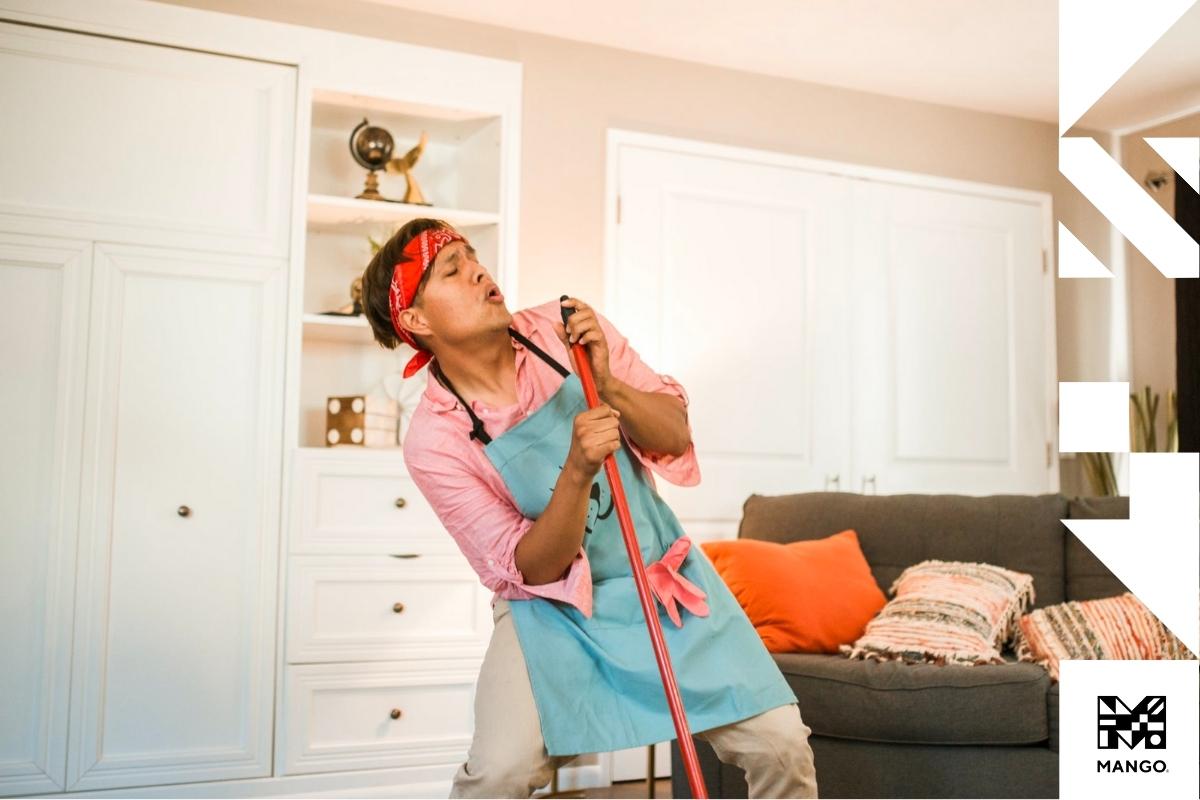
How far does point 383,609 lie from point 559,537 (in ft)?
6.01

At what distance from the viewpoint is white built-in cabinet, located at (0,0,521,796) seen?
307cm

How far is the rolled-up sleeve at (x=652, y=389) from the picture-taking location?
6.07 feet

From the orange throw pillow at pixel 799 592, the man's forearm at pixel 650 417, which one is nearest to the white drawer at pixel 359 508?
the orange throw pillow at pixel 799 592

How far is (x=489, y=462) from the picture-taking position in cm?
183

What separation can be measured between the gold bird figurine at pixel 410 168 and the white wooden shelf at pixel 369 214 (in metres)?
0.06

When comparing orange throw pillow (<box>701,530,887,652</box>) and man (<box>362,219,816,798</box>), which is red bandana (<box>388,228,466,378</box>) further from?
orange throw pillow (<box>701,530,887,652</box>)

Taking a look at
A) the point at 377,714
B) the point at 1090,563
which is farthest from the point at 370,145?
the point at 1090,563

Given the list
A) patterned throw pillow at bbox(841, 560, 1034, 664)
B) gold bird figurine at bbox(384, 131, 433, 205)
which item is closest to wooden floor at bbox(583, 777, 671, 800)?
patterned throw pillow at bbox(841, 560, 1034, 664)

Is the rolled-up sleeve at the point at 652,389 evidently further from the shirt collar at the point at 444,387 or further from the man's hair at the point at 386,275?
the man's hair at the point at 386,275

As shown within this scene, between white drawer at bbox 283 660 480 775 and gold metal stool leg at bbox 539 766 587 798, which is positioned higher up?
white drawer at bbox 283 660 480 775

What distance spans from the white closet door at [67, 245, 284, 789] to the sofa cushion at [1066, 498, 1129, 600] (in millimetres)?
2213

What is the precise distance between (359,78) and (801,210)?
1.72 metres

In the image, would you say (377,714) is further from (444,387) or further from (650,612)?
(650,612)

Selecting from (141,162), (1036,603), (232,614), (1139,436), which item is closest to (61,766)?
(232,614)
